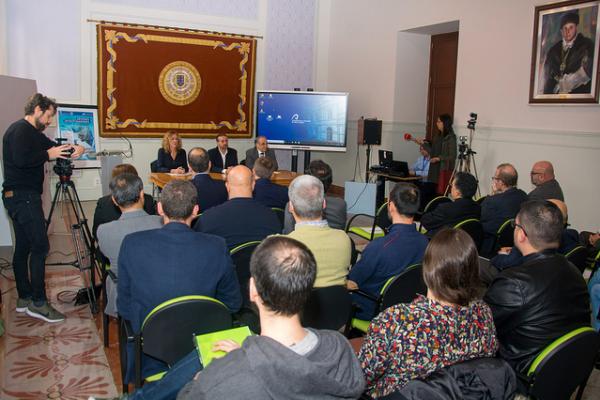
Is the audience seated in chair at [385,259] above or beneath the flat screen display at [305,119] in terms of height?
beneath

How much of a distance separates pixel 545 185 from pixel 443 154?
2916mm

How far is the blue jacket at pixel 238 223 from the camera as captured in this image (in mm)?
3145

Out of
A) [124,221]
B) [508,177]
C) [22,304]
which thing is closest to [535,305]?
[124,221]

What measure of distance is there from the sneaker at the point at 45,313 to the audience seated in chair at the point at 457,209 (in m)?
2.85

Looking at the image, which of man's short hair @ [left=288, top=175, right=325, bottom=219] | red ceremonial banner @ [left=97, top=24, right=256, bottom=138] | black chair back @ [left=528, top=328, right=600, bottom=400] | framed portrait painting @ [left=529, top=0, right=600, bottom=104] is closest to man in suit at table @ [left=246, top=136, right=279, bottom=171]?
red ceremonial banner @ [left=97, top=24, right=256, bottom=138]

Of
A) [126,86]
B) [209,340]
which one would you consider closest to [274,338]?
[209,340]

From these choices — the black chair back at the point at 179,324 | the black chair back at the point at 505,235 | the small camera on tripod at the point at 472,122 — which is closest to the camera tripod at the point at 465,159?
the small camera on tripod at the point at 472,122

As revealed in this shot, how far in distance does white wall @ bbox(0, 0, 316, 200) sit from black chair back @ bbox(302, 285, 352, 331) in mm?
6875

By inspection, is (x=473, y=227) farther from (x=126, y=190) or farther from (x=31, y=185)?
(x=31, y=185)

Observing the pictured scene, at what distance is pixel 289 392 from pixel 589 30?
240 inches

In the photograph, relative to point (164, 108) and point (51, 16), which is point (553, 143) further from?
point (51, 16)

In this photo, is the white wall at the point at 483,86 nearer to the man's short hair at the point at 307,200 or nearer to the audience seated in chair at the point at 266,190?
the audience seated in chair at the point at 266,190

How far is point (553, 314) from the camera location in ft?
6.71

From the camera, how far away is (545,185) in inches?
184
